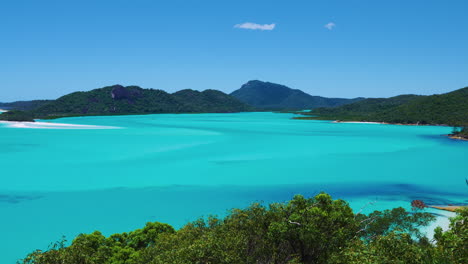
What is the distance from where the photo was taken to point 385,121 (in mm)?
115250

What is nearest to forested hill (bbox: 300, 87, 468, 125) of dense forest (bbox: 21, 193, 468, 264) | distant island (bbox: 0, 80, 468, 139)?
distant island (bbox: 0, 80, 468, 139)

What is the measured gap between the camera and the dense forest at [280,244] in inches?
301

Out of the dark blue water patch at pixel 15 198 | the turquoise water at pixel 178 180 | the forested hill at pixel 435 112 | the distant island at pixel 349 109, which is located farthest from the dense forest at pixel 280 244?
the forested hill at pixel 435 112

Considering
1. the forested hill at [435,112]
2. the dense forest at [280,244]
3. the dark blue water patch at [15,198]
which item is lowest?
the dark blue water patch at [15,198]

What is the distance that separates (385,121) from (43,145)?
100m

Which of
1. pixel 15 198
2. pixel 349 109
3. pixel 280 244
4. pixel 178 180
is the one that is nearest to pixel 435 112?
pixel 349 109

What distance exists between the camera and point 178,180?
1277 inches

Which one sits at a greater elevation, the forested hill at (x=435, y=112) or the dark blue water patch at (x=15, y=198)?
the forested hill at (x=435, y=112)

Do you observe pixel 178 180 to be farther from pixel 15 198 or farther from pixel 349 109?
pixel 349 109

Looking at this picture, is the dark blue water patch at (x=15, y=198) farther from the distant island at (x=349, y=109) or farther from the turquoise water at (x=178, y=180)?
the distant island at (x=349, y=109)

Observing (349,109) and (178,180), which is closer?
(178,180)

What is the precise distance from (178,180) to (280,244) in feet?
72.0

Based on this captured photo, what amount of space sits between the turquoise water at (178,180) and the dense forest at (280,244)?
7.93 m

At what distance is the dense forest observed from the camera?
7648mm
